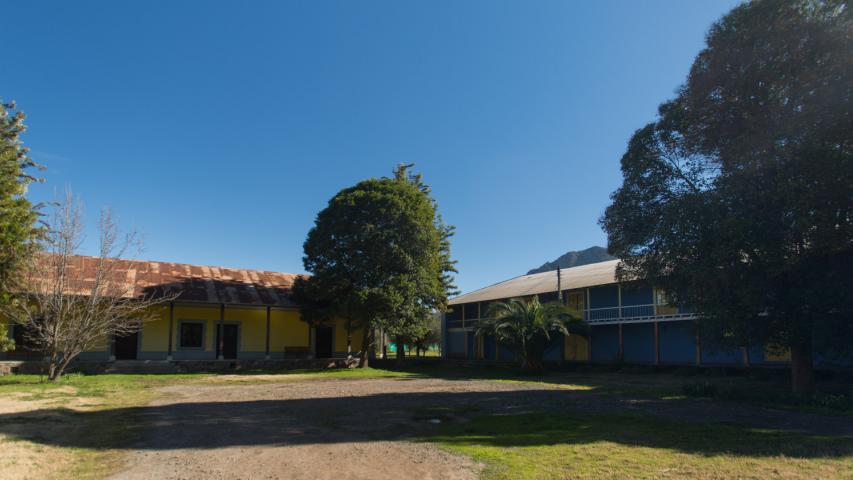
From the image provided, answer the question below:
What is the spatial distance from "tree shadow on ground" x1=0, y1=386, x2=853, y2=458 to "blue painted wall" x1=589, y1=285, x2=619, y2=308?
1544 centimetres

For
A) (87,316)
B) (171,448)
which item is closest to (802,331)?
(171,448)

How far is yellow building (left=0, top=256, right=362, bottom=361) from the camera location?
23.5m

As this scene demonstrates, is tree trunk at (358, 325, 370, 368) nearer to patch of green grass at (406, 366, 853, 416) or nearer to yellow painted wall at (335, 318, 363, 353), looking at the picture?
yellow painted wall at (335, 318, 363, 353)

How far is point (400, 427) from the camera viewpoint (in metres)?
8.80

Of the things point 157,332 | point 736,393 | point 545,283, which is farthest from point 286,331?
point 736,393

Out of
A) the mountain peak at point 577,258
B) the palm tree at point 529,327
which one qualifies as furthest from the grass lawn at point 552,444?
the mountain peak at point 577,258

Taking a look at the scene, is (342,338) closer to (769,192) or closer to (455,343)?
(455,343)

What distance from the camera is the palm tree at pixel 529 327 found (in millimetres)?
21875

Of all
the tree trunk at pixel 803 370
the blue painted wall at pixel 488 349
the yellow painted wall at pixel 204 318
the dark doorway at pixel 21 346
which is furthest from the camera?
the blue painted wall at pixel 488 349

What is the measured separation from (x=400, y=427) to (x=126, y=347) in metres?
19.7

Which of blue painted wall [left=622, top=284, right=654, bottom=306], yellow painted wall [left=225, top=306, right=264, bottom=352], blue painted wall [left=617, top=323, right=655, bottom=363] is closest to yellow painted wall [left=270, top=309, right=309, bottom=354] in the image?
yellow painted wall [left=225, top=306, right=264, bottom=352]

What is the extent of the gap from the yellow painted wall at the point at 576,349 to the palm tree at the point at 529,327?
220 inches

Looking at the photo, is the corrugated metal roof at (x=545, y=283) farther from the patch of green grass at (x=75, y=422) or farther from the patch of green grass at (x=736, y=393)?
the patch of green grass at (x=75, y=422)

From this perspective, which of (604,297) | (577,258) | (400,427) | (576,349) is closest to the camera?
(400,427)
